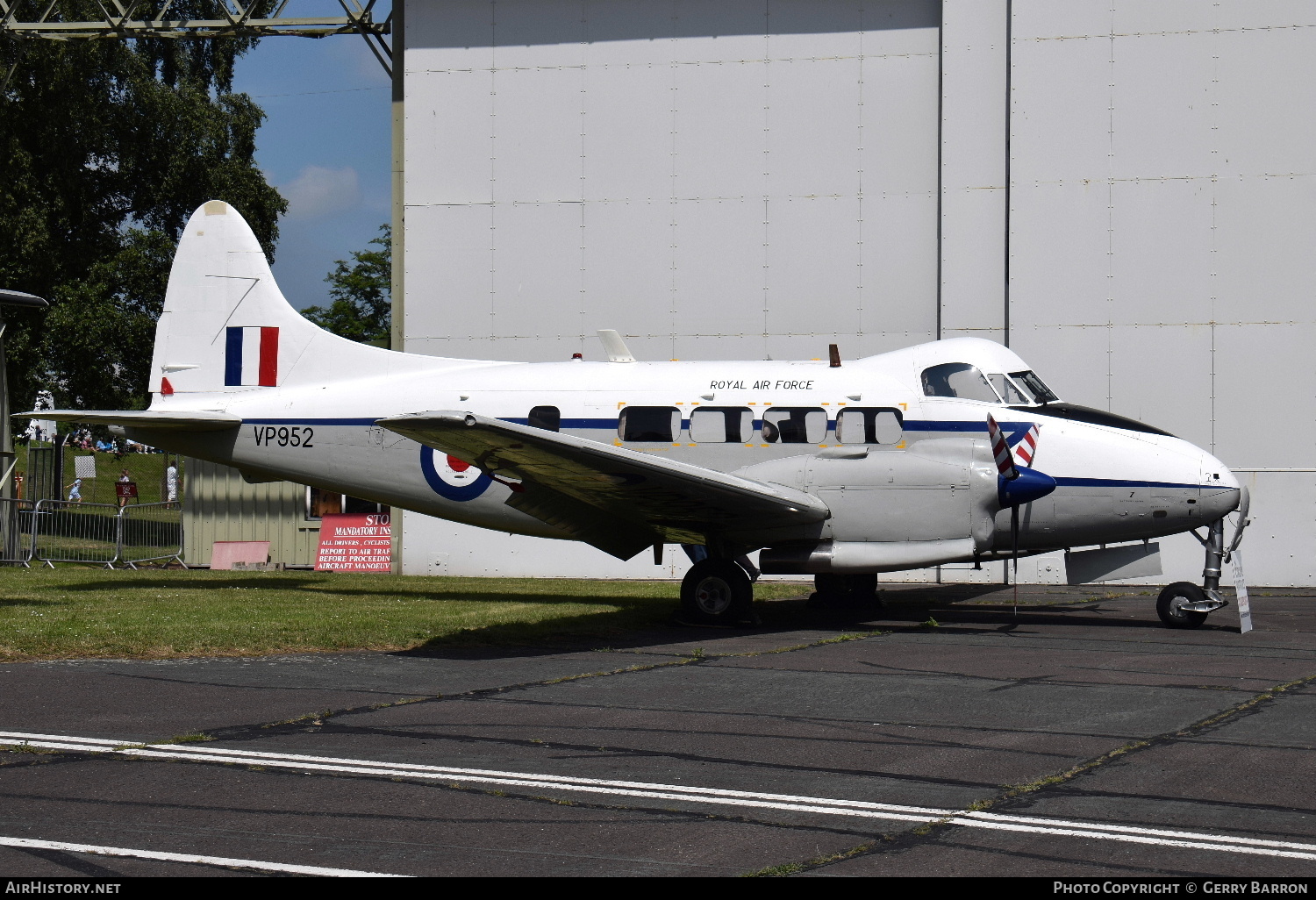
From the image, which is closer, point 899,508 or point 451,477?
point 899,508

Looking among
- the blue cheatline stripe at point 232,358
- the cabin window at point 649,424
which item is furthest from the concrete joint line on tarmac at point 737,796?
the blue cheatline stripe at point 232,358

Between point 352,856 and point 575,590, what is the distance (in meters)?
14.6

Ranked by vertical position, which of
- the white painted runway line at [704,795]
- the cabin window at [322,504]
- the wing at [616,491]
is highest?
the wing at [616,491]

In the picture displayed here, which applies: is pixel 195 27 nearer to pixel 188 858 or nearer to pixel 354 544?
pixel 354 544

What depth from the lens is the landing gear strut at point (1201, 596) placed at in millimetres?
14641

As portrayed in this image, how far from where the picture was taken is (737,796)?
6.50 m

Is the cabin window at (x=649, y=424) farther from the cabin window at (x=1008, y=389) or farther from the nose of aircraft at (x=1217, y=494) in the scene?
the nose of aircraft at (x=1217, y=494)

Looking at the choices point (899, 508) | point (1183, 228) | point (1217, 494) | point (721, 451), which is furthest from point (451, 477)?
point (1183, 228)

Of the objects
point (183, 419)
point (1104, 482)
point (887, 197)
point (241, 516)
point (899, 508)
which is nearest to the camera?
point (899, 508)

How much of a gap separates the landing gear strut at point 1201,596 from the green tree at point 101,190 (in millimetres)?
26815

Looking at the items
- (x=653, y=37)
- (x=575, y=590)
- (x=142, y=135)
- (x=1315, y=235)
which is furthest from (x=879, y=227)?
(x=142, y=135)

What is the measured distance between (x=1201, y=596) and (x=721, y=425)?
623 cm

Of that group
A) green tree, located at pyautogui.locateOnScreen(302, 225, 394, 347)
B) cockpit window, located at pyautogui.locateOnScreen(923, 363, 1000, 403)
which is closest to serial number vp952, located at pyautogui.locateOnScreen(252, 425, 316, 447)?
cockpit window, located at pyautogui.locateOnScreen(923, 363, 1000, 403)

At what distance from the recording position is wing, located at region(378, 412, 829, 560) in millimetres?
12180
